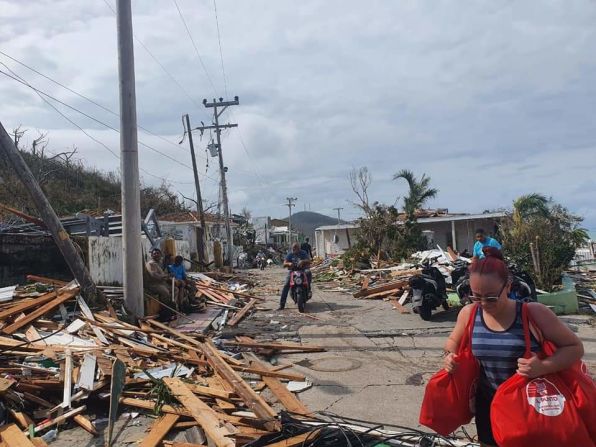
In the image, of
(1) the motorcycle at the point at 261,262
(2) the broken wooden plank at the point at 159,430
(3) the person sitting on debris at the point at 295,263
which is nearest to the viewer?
(2) the broken wooden plank at the point at 159,430

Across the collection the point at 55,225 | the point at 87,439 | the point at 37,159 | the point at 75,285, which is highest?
the point at 37,159

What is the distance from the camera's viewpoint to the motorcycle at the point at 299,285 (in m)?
12.8

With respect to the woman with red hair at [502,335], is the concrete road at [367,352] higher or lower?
lower

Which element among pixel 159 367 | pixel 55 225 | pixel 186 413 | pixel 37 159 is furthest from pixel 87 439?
pixel 37 159

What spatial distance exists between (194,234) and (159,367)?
94.0 feet

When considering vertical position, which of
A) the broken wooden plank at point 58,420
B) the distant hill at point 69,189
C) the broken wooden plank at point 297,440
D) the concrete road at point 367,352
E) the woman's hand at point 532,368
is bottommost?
the concrete road at point 367,352

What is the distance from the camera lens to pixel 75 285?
10266 millimetres

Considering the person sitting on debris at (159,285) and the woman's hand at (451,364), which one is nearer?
the woman's hand at (451,364)

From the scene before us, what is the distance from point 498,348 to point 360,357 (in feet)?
17.0

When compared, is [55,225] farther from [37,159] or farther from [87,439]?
[37,159]

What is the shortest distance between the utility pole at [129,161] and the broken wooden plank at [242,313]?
2.04 metres

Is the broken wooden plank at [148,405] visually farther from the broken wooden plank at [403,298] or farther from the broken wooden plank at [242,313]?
the broken wooden plank at [403,298]

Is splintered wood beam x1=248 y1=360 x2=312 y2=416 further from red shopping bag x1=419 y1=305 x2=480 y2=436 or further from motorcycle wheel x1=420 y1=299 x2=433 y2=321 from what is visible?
motorcycle wheel x1=420 y1=299 x2=433 y2=321

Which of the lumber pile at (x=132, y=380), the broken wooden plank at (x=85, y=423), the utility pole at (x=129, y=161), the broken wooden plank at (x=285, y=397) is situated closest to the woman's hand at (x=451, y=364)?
the lumber pile at (x=132, y=380)
